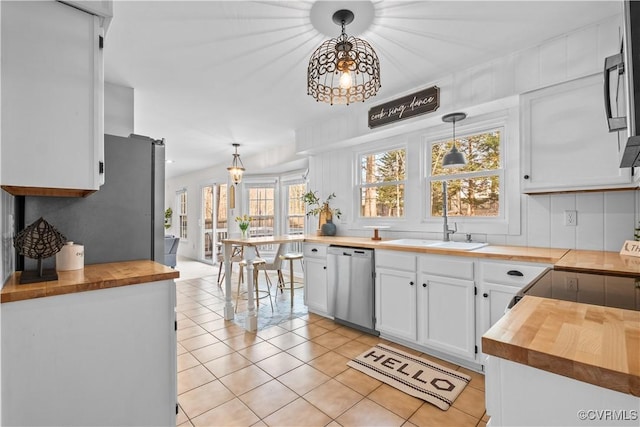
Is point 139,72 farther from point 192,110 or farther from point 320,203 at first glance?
point 320,203

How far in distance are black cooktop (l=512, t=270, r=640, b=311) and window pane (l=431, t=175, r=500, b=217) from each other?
143 centimetres

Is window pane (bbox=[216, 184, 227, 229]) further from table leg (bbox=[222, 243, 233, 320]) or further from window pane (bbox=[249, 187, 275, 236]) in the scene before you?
table leg (bbox=[222, 243, 233, 320])

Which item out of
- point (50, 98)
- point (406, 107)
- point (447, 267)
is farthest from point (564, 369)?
point (406, 107)

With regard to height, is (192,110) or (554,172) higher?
(192,110)

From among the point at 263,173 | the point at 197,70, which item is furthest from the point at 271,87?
the point at 263,173

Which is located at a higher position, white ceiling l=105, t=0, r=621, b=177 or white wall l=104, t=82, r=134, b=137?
white ceiling l=105, t=0, r=621, b=177

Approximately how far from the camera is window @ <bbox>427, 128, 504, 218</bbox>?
283 centimetres

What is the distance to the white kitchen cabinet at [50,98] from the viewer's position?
135cm

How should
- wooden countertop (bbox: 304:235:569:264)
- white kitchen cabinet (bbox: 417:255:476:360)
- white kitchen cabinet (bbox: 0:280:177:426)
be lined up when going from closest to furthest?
white kitchen cabinet (bbox: 0:280:177:426), wooden countertop (bbox: 304:235:569:264), white kitchen cabinet (bbox: 417:255:476:360)

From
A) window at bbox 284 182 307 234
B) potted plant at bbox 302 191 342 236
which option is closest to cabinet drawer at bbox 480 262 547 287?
potted plant at bbox 302 191 342 236

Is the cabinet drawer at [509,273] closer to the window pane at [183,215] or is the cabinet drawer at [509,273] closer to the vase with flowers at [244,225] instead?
the vase with flowers at [244,225]

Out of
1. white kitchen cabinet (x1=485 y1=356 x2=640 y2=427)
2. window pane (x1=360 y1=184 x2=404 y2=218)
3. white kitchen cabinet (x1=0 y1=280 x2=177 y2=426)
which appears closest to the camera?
white kitchen cabinet (x1=485 y1=356 x2=640 y2=427)

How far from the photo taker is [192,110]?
11.9ft

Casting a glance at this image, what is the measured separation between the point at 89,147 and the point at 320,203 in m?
3.16
